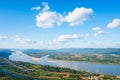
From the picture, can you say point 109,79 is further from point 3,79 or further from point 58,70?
point 3,79

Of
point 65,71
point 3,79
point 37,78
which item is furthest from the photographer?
point 65,71

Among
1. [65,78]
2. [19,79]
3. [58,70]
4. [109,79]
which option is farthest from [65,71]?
[19,79]

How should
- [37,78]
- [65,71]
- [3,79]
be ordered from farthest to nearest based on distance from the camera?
[65,71] < [37,78] < [3,79]

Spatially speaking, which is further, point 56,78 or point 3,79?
point 56,78

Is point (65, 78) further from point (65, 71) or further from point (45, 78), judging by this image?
point (65, 71)

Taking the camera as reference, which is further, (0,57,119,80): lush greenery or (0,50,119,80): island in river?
(0,50,119,80): island in river

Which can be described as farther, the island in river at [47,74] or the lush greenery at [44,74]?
the island in river at [47,74]

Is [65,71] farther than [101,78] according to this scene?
Yes

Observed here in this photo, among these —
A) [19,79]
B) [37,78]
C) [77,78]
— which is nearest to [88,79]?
[77,78]
